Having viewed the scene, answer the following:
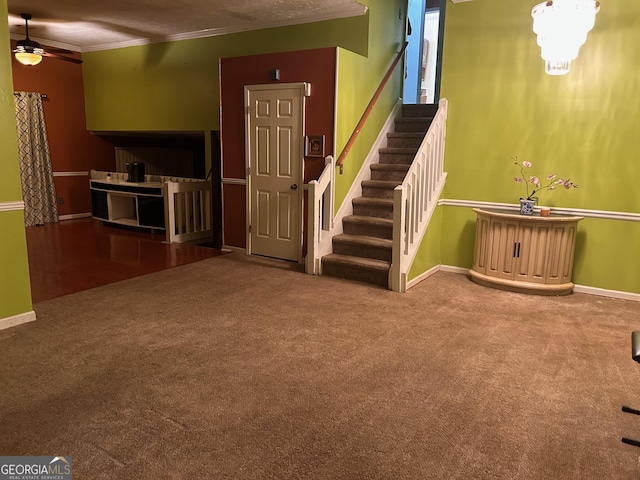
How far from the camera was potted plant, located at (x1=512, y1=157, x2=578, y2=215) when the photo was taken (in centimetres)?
476

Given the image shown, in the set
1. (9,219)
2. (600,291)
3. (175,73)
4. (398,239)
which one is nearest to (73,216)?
(175,73)

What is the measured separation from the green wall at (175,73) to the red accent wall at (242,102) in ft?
2.49

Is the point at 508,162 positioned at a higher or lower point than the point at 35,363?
higher

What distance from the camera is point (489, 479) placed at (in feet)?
6.67

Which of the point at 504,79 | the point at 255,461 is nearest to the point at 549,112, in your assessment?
the point at 504,79

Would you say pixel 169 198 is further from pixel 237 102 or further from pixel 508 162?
pixel 508 162

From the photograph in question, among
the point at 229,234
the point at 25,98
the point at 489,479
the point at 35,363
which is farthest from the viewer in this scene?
the point at 25,98

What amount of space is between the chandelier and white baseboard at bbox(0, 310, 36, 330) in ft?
14.6

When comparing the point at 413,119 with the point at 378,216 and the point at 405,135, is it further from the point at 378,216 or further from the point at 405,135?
the point at 378,216

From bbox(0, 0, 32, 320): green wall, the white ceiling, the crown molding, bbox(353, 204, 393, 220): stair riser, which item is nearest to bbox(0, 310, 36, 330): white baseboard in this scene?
bbox(0, 0, 32, 320): green wall

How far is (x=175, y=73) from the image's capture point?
24.2ft

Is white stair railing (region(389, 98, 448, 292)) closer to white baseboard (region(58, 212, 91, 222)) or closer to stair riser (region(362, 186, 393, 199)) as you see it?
stair riser (region(362, 186, 393, 199))

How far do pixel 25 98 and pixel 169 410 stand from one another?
7.14 m

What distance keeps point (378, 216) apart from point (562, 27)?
8.77 ft
